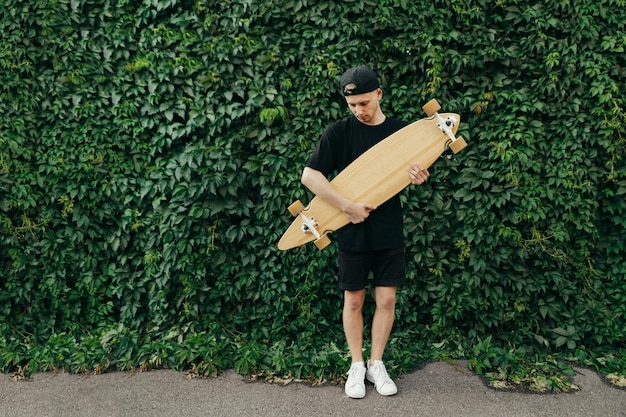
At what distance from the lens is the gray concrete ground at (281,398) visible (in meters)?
3.28

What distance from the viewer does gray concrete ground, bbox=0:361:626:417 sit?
328cm

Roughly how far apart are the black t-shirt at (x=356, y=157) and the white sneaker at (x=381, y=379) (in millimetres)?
771

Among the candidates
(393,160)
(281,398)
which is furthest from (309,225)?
(281,398)

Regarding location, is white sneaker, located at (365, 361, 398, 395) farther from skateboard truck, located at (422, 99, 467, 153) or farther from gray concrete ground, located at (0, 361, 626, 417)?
skateboard truck, located at (422, 99, 467, 153)

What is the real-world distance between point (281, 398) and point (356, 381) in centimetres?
49

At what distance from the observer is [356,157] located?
10.9 ft

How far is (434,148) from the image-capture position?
3256 mm

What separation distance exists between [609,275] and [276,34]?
3064 millimetres

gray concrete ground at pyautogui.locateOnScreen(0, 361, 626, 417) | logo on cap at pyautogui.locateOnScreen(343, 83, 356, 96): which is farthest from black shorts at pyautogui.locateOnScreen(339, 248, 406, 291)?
logo on cap at pyautogui.locateOnScreen(343, 83, 356, 96)

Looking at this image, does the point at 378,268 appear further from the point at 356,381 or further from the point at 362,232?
the point at 356,381

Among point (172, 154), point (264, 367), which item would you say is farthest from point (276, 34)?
point (264, 367)

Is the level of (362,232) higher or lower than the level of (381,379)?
higher

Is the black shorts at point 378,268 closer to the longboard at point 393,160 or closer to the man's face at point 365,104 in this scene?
the longboard at point 393,160

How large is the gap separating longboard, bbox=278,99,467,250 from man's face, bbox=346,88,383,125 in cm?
18
